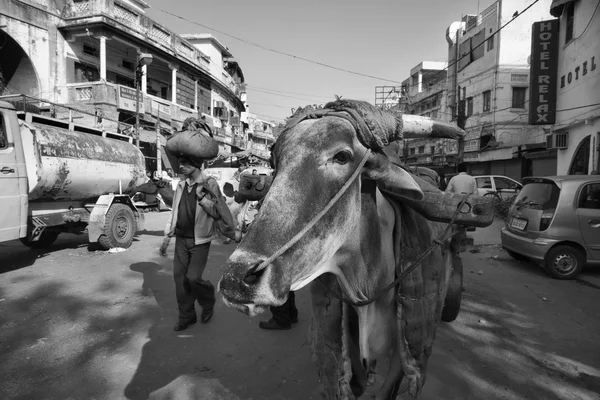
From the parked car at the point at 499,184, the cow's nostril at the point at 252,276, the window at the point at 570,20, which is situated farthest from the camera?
the parked car at the point at 499,184

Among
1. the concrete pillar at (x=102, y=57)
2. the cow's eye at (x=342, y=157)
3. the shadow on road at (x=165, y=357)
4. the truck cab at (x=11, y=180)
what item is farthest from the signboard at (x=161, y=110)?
the cow's eye at (x=342, y=157)

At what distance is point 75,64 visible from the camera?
16.1 m

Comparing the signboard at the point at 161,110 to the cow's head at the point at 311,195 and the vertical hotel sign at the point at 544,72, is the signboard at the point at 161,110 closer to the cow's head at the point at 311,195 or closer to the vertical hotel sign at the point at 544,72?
the vertical hotel sign at the point at 544,72

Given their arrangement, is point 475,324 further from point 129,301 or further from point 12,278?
point 12,278

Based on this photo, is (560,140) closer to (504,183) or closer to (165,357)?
(504,183)

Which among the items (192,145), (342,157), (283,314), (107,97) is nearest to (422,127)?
(342,157)

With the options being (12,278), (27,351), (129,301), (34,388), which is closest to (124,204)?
(12,278)

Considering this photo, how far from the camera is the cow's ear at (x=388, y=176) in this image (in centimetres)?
146

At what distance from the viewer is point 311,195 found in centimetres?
125

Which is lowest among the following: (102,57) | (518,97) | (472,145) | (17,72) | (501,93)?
(472,145)

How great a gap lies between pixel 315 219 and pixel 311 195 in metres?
0.09

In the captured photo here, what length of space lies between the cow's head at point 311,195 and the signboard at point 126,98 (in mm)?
16545

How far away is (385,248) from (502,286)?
15.8 ft

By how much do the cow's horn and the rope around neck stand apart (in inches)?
18.4
